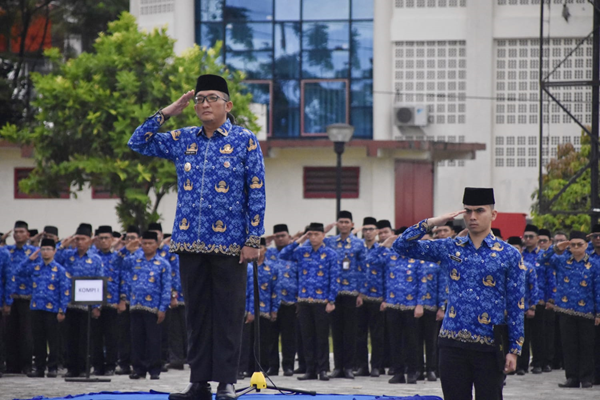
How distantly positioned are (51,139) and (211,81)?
13.8 m

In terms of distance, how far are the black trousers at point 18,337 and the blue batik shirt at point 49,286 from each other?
0.57 meters

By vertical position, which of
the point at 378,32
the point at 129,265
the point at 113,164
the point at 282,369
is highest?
the point at 378,32

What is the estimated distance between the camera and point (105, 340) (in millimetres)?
14547

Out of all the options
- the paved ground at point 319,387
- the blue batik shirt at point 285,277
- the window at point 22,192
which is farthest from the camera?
the window at point 22,192

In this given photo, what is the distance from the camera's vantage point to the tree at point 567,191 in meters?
21.4

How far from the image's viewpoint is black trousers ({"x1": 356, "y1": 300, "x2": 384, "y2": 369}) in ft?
48.1

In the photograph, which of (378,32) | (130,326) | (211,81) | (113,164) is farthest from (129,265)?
(378,32)

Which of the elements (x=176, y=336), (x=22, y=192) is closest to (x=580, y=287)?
(x=176, y=336)

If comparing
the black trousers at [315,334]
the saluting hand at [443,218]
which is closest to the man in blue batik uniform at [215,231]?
the saluting hand at [443,218]

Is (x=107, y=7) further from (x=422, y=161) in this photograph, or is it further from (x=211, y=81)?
(x=211, y=81)

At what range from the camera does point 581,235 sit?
1392 cm

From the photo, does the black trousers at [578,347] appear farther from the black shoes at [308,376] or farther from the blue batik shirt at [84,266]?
the blue batik shirt at [84,266]

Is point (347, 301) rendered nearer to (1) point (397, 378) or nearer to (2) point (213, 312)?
(1) point (397, 378)

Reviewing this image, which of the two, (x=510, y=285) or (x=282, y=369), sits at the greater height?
(x=510, y=285)
